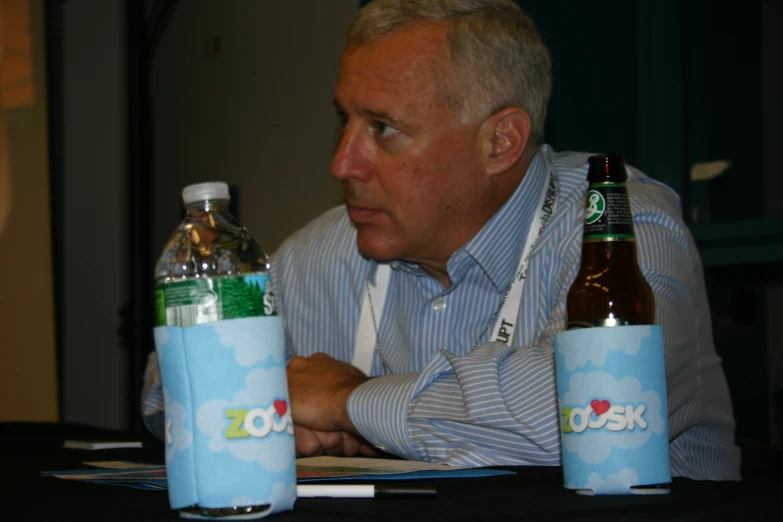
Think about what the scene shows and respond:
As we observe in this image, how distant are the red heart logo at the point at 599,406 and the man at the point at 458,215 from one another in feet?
1.82

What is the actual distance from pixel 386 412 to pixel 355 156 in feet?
2.11

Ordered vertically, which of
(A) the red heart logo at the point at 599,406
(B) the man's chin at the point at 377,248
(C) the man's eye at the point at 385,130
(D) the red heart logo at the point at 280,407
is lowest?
(A) the red heart logo at the point at 599,406

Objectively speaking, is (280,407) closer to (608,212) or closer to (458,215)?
(608,212)

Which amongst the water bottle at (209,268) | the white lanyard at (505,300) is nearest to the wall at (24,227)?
the white lanyard at (505,300)

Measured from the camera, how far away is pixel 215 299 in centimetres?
68

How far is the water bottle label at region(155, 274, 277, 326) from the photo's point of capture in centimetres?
68

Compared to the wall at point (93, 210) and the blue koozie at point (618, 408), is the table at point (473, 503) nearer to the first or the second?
the blue koozie at point (618, 408)

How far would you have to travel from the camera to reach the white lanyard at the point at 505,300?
5.22ft

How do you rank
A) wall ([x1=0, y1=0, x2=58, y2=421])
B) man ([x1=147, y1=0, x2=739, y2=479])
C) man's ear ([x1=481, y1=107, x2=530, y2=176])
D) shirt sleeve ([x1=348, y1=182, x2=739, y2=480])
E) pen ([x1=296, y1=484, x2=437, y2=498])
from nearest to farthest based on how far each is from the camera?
pen ([x1=296, y1=484, x2=437, y2=498]) → shirt sleeve ([x1=348, y1=182, x2=739, y2=480]) → man ([x1=147, y1=0, x2=739, y2=479]) → man's ear ([x1=481, y1=107, x2=530, y2=176]) → wall ([x1=0, y1=0, x2=58, y2=421])

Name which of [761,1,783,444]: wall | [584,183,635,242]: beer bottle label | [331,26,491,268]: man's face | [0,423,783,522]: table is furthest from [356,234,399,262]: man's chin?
[761,1,783,444]: wall

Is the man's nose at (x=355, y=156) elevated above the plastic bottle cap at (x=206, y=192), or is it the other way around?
the man's nose at (x=355, y=156)

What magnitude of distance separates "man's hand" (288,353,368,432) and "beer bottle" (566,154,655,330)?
1.41ft

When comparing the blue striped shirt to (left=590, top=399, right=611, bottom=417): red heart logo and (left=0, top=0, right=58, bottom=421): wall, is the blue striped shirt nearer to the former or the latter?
(left=590, top=399, right=611, bottom=417): red heart logo

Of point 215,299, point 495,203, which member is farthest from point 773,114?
point 215,299
